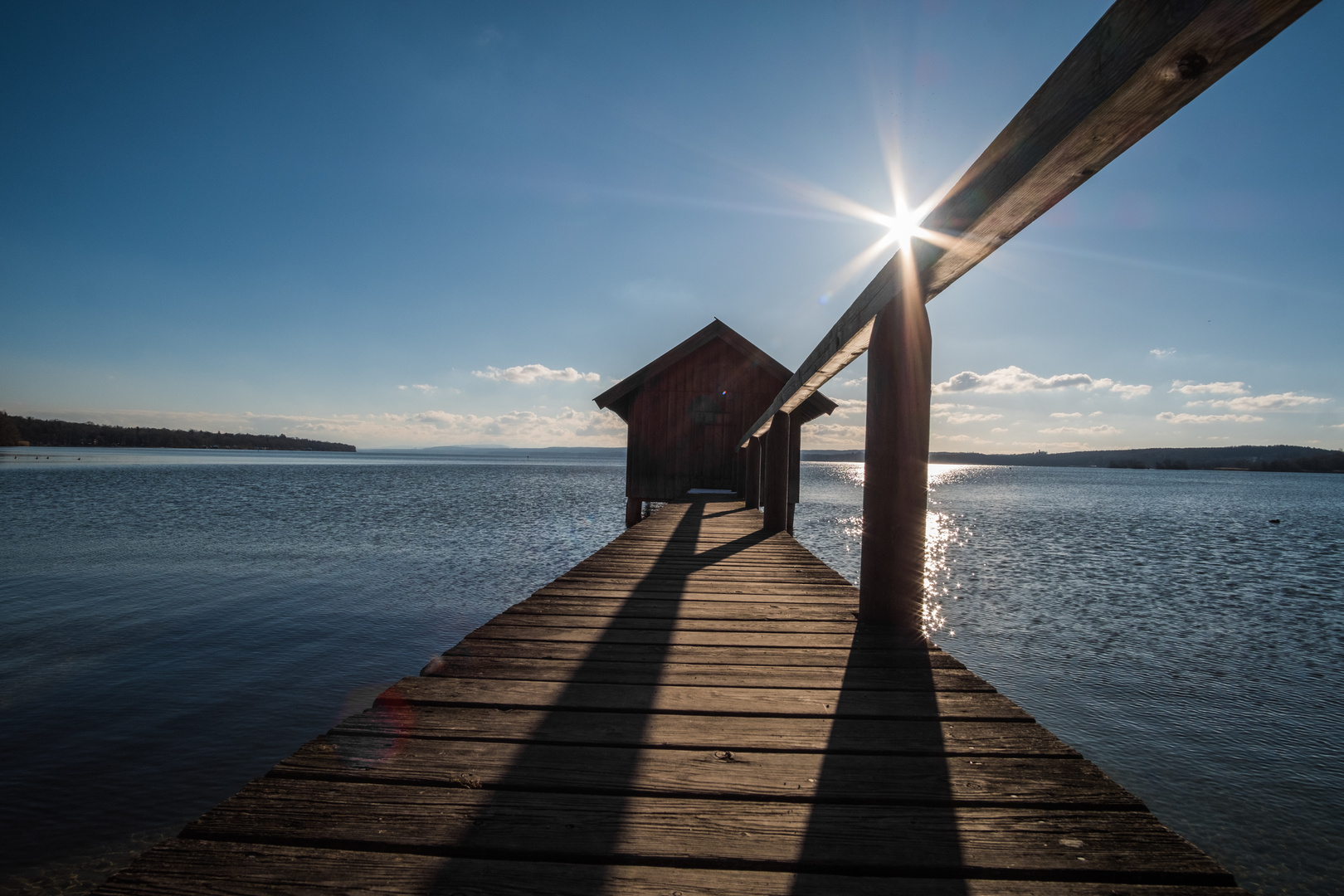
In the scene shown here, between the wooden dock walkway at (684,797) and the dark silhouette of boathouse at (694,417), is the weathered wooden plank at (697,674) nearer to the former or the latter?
the wooden dock walkway at (684,797)

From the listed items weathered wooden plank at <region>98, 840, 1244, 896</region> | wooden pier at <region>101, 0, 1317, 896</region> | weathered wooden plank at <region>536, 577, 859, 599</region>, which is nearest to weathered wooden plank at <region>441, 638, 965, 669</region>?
wooden pier at <region>101, 0, 1317, 896</region>

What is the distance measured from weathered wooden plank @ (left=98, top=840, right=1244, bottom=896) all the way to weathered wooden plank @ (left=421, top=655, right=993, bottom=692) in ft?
3.97

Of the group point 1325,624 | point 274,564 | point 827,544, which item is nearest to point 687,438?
point 827,544

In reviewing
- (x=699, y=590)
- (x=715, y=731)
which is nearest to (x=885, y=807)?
(x=715, y=731)

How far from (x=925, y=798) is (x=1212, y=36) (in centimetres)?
201

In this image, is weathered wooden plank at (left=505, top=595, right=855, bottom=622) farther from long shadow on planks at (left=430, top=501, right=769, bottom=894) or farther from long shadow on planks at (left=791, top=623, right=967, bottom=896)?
long shadow on planks at (left=791, top=623, right=967, bottom=896)

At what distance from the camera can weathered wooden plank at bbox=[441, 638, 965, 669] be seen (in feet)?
9.61

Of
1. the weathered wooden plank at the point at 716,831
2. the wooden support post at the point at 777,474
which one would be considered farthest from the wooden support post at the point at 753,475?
the weathered wooden plank at the point at 716,831

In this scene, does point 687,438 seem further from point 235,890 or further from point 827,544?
point 235,890

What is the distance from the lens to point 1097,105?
1.60 meters

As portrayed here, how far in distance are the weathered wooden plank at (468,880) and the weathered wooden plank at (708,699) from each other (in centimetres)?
84

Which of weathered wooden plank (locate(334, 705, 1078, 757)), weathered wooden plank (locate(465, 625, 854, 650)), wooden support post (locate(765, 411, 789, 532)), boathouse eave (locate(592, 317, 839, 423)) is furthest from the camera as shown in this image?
boathouse eave (locate(592, 317, 839, 423))

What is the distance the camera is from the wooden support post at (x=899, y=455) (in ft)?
10.7

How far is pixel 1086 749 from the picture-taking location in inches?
278
